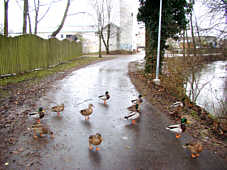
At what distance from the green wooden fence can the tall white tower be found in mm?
25339

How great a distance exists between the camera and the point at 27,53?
44.0 feet

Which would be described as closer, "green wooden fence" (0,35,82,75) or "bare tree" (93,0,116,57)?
"green wooden fence" (0,35,82,75)

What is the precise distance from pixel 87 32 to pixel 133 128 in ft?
124

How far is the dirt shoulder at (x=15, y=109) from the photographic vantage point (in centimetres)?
455

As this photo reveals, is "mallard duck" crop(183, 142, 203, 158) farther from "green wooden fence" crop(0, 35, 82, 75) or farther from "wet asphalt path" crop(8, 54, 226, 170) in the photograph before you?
"green wooden fence" crop(0, 35, 82, 75)

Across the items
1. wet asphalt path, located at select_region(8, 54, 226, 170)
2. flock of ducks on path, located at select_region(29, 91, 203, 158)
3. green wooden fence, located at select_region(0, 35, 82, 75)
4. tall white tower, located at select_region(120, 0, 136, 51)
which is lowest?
wet asphalt path, located at select_region(8, 54, 226, 170)

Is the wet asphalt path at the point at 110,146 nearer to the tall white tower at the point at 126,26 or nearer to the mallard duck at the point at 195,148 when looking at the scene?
the mallard duck at the point at 195,148

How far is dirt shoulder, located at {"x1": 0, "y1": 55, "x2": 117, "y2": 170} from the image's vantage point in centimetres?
455

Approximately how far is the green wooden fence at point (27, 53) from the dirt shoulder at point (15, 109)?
7.28ft

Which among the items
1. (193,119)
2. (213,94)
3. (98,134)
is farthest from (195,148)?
(213,94)

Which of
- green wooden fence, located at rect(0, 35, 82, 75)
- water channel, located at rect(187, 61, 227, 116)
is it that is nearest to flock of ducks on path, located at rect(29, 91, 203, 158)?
water channel, located at rect(187, 61, 227, 116)

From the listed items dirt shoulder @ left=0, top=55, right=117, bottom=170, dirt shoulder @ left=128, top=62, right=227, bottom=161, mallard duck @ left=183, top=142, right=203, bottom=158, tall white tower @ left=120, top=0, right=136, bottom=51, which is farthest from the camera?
tall white tower @ left=120, top=0, right=136, bottom=51

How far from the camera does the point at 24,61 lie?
42.5 ft

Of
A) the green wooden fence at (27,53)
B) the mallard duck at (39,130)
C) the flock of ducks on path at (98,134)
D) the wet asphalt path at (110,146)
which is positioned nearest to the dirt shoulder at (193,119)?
the wet asphalt path at (110,146)
